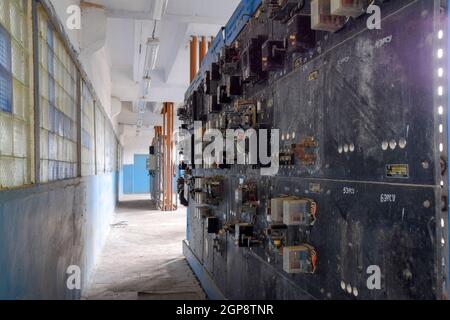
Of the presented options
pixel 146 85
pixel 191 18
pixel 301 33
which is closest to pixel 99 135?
pixel 191 18

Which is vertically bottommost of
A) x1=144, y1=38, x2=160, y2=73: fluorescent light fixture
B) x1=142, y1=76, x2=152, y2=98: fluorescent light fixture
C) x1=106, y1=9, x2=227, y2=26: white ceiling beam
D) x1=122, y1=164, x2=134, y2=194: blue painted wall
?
x1=122, y1=164, x2=134, y2=194: blue painted wall

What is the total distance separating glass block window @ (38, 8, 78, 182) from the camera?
215 centimetres

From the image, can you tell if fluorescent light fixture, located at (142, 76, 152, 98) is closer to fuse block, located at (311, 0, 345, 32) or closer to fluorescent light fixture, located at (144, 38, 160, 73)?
fluorescent light fixture, located at (144, 38, 160, 73)

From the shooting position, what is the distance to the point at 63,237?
2648 millimetres

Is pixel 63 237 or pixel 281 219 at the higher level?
pixel 281 219

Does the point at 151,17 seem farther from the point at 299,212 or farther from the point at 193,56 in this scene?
the point at 299,212

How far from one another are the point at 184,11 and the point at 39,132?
3.32 m

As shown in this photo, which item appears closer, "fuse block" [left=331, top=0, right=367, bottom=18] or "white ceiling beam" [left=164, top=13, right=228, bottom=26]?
"fuse block" [left=331, top=0, right=367, bottom=18]

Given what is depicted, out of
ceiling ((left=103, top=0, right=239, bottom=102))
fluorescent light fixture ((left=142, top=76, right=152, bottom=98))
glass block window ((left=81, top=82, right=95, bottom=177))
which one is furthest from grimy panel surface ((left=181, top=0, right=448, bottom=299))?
fluorescent light fixture ((left=142, top=76, right=152, bottom=98))

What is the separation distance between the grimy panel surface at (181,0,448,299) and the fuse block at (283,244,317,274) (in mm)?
40

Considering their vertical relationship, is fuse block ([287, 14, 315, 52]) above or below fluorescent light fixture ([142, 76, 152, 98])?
below

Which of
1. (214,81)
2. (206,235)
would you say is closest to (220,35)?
(214,81)

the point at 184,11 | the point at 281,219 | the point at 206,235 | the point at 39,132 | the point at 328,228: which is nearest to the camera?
the point at 328,228

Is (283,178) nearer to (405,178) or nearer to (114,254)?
(405,178)
